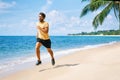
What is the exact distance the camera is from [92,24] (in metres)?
22.3

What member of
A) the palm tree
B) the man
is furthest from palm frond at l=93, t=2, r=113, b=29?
the man

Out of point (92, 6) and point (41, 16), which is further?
point (92, 6)

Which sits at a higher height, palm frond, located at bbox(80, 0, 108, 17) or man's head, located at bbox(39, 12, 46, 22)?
palm frond, located at bbox(80, 0, 108, 17)

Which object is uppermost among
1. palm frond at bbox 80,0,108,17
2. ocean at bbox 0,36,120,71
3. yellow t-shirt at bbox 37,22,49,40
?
palm frond at bbox 80,0,108,17

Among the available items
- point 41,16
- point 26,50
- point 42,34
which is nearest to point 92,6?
point 26,50

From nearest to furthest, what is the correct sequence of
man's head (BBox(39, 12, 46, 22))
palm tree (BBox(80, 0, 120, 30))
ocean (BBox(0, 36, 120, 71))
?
man's head (BBox(39, 12, 46, 22))
ocean (BBox(0, 36, 120, 71))
palm tree (BBox(80, 0, 120, 30))

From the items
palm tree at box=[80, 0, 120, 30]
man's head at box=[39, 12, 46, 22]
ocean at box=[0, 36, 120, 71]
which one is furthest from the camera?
palm tree at box=[80, 0, 120, 30]

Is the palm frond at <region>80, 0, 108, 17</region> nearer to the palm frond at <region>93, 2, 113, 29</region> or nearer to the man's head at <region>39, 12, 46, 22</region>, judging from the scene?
the palm frond at <region>93, 2, 113, 29</region>

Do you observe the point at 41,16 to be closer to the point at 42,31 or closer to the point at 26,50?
the point at 42,31

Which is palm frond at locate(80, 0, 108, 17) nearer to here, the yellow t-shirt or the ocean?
the ocean

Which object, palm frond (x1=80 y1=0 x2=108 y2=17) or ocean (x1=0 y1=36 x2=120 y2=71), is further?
palm frond (x1=80 y1=0 x2=108 y2=17)

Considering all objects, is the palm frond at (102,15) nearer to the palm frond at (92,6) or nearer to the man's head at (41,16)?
the palm frond at (92,6)

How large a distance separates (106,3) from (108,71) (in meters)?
14.1

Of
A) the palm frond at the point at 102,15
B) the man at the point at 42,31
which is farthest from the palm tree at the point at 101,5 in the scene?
the man at the point at 42,31
